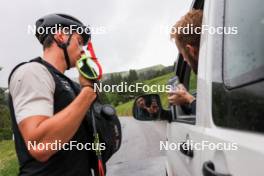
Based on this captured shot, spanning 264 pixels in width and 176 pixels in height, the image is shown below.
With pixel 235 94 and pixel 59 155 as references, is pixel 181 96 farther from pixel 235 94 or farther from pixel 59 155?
pixel 235 94

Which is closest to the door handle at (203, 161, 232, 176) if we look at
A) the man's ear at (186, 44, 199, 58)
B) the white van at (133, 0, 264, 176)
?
the white van at (133, 0, 264, 176)

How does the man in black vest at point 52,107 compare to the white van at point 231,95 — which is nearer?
the white van at point 231,95

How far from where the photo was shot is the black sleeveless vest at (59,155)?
2.42 m

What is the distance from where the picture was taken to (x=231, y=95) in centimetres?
165

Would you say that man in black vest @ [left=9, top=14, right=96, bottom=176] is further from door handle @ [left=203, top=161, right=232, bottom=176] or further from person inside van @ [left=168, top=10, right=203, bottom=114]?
door handle @ [left=203, top=161, right=232, bottom=176]

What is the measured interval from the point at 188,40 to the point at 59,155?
1.01m
